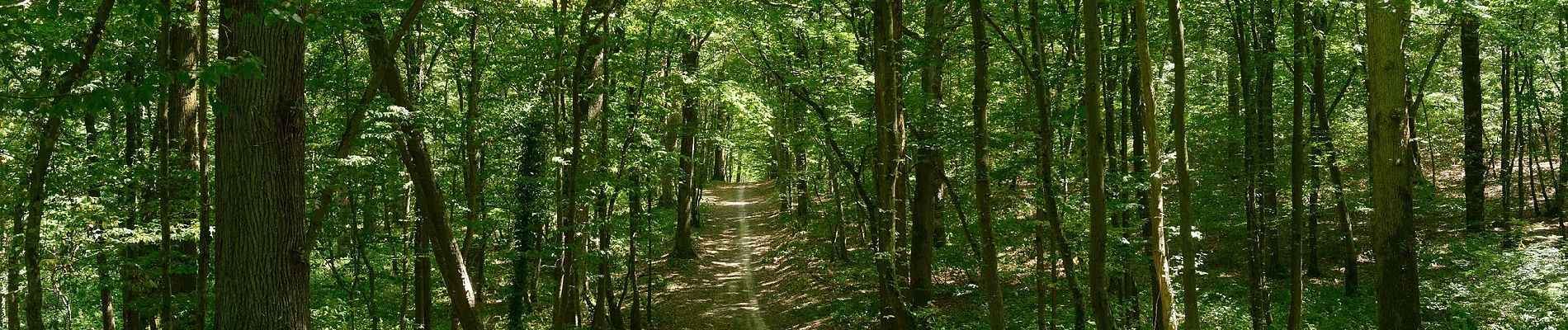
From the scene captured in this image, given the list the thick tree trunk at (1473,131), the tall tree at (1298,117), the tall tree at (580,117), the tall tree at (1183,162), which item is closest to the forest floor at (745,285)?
the tall tree at (580,117)

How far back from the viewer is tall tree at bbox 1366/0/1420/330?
720 cm

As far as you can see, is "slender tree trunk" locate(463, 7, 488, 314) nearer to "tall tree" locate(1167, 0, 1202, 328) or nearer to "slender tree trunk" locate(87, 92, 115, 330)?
"slender tree trunk" locate(87, 92, 115, 330)

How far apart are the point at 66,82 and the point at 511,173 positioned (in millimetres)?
8706

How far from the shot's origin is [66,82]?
5723mm

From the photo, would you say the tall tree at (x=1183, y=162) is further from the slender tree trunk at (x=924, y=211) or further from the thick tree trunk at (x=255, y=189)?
the thick tree trunk at (x=255, y=189)

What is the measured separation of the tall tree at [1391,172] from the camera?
7203 millimetres

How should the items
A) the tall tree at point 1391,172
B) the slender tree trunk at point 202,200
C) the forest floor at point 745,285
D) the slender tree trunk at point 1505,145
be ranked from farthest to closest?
the slender tree trunk at point 1505,145 → the forest floor at point 745,285 → the slender tree trunk at point 202,200 → the tall tree at point 1391,172

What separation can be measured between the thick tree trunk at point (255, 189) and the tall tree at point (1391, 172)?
8.37 meters

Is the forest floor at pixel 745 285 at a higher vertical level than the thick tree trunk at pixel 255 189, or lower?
lower

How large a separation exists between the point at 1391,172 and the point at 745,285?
585 inches

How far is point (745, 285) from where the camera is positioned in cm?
2066

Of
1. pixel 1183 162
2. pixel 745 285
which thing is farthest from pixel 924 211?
pixel 745 285

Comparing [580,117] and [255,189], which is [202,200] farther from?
[255,189]

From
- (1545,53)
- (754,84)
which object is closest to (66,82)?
(754,84)
